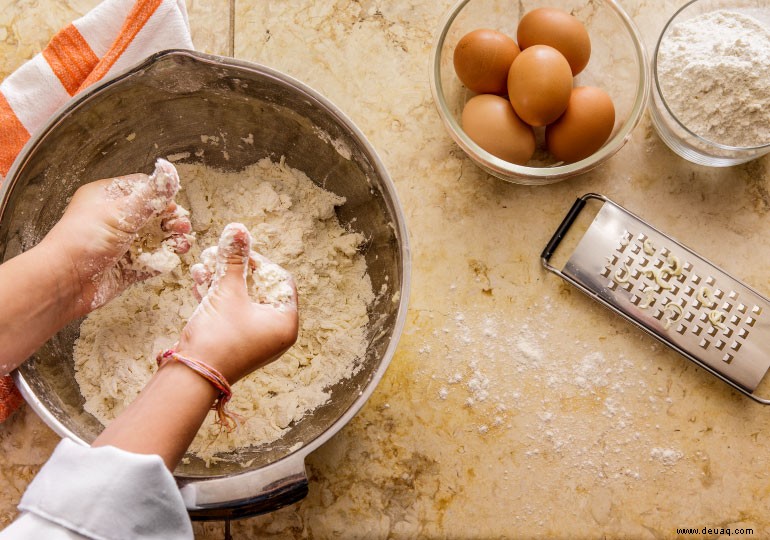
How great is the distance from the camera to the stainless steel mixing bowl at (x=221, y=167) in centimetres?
82

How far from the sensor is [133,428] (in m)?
0.71

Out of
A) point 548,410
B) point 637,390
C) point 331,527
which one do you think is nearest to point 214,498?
point 331,527

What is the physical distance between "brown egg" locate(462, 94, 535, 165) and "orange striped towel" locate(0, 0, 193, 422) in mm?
519

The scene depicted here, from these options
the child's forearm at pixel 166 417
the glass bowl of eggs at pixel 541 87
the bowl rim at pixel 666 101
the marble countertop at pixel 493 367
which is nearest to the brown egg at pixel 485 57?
the glass bowl of eggs at pixel 541 87

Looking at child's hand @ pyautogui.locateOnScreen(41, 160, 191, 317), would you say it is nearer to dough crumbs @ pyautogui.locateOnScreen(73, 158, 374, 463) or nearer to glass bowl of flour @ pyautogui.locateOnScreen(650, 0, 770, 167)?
dough crumbs @ pyautogui.locateOnScreen(73, 158, 374, 463)

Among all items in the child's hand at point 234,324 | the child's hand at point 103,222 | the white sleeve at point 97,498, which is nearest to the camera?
the white sleeve at point 97,498

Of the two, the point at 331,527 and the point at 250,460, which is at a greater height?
the point at 250,460

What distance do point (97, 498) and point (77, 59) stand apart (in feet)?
2.46

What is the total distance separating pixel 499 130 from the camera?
1.02 metres

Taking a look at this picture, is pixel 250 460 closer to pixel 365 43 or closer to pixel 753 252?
pixel 365 43

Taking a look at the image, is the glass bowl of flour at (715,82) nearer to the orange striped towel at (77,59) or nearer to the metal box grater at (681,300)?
the metal box grater at (681,300)

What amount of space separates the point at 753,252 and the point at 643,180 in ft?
0.81

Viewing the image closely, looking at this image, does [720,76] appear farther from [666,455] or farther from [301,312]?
[301,312]

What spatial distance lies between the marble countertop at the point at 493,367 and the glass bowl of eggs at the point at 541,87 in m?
0.07
